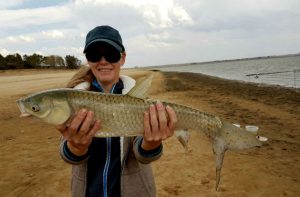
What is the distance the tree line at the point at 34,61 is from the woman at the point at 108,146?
63.3m

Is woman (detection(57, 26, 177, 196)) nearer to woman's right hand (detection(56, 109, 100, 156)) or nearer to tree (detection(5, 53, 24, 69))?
woman's right hand (detection(56, 109, 100, 156))

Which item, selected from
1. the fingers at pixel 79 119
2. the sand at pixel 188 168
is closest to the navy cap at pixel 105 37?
the fingers at pixel 79 119

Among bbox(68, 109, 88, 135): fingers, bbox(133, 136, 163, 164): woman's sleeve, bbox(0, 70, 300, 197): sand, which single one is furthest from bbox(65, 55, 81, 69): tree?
bbox(68, 109, 88, 135): fingers

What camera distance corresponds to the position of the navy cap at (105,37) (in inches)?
140

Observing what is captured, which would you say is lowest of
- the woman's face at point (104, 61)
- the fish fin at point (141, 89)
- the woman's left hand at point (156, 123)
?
the woman's left hand at point (156, 123)

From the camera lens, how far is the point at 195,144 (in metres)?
10.6

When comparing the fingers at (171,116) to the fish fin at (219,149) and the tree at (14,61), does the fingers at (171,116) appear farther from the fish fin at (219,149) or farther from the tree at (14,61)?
the tree at (14,61)

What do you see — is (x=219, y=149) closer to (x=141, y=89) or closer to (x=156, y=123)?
(x=156, y=123)

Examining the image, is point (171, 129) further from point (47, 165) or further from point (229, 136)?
point (47, 165)

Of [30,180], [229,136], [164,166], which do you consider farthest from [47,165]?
[229,136]

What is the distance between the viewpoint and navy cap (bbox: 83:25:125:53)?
3.56 meters

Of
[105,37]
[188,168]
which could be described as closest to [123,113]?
[105,37]

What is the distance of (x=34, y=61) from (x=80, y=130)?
100 meters

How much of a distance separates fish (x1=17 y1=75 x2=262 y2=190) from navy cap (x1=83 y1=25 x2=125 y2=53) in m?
→ 0.62
